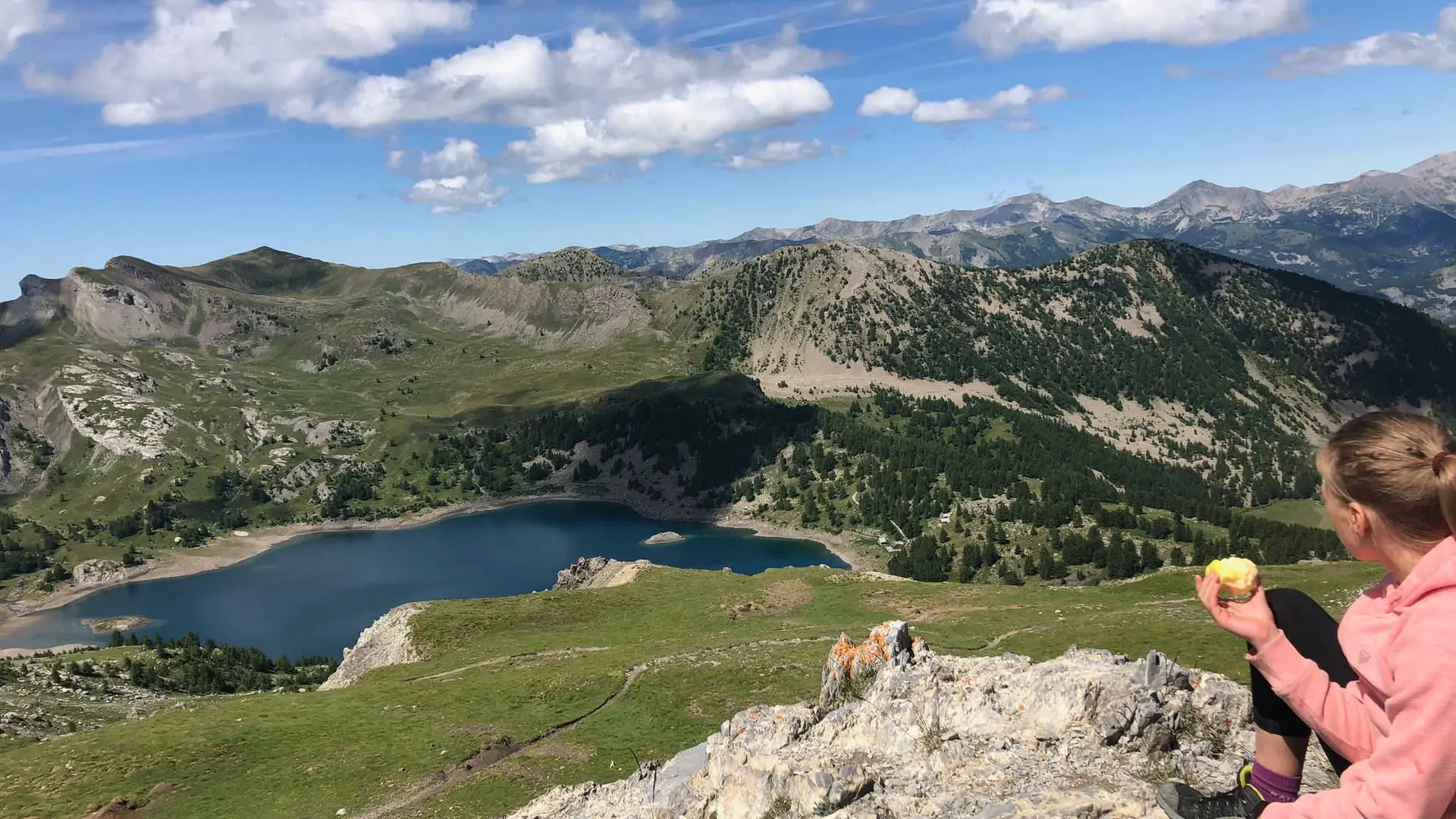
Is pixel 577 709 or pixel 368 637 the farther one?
pixel 368 637

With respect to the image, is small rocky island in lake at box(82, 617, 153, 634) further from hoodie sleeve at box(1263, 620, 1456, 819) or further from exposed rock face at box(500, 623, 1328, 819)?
hoodie sleeve at box(1263, 620, 1456, 819)

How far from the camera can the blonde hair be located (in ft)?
19.6

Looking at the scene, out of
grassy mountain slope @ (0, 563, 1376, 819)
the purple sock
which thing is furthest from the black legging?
grassy mountain slope @ (0, 563, 1376, 819)

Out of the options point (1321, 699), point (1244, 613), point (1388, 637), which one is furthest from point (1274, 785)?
point (1388, 637)

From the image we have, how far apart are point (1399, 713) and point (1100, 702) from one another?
49.6 ft

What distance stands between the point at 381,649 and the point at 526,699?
28.9 meters

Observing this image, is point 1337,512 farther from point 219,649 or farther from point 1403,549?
point 219,649

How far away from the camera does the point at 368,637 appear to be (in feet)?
254

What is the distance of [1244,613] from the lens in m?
7.25

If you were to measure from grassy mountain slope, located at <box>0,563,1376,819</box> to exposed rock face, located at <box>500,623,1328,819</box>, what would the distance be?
19975 millimetres

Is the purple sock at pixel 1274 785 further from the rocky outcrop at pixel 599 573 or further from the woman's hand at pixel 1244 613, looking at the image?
the rocky outcrop at pixel 599 573

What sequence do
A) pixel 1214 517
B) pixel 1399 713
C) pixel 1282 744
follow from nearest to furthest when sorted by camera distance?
pixel 1399 713 → pixel 1282 744 → pixel 1214 517

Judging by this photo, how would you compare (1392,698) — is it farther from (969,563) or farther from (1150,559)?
(969,563)

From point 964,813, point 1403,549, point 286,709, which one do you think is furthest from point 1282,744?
point 286,709
